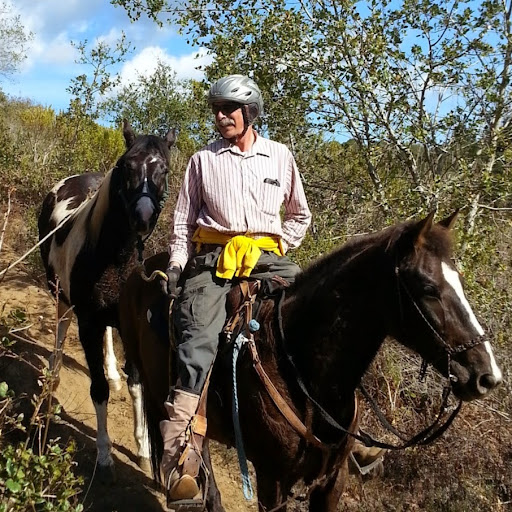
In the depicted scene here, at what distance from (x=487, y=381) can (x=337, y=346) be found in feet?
2.35

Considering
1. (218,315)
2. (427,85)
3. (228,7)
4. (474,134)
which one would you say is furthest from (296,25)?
(218,315)

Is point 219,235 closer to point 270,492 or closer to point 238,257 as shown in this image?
point 238,257

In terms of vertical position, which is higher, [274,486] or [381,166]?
[381,166]

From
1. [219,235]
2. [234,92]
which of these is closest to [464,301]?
[219,235]

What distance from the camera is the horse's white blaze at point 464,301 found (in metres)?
2.28

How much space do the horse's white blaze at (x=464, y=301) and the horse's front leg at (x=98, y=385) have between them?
3.51 m

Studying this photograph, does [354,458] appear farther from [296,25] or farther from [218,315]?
[296,25]

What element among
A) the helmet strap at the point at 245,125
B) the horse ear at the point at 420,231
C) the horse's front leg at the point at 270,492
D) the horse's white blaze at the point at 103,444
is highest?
the helmet strap at the point at 245,125

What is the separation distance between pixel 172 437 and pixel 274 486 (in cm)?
58

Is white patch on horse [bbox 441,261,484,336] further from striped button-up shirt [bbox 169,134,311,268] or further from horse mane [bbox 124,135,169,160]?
horse mane [bbox 124,135,169,160]

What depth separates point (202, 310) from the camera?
3.14m

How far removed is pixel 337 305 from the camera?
2752 mm

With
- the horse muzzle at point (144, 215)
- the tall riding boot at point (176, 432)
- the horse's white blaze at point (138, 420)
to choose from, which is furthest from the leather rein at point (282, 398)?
the horse's white blaze at point (138, 420)

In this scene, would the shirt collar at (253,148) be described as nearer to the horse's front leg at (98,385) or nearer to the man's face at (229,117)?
the man's face at (229,117)
